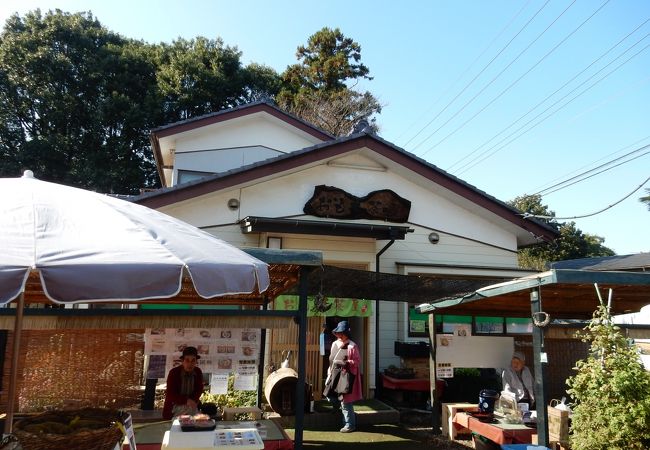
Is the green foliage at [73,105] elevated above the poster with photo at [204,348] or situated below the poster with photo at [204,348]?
above

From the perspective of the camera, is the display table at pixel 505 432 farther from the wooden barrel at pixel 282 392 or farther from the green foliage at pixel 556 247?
the green foliage at pixel 556 247

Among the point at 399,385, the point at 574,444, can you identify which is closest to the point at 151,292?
the point at 574,444

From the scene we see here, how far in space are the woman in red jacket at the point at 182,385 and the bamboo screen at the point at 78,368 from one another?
861 mm

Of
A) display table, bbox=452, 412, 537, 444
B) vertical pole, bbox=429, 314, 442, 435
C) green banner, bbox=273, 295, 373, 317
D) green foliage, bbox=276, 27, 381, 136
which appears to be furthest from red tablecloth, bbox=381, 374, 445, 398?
green foliage, bbox=276, 27, 381, 136

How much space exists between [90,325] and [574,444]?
5062 millimetres

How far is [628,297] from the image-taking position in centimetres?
A: 736

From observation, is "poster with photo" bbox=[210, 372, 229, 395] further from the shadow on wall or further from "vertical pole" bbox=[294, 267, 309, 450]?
the shadow on wall

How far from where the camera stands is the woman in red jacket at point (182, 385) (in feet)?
19.7

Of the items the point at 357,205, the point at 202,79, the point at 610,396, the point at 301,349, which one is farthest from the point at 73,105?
the point at 610,396

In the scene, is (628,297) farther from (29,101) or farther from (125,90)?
(29,101)

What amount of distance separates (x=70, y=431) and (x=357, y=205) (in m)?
8.67

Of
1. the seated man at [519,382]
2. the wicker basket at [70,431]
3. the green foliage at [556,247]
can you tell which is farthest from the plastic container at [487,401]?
the green foliage at [556,247]

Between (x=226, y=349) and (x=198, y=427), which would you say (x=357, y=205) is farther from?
(x=198, y=427)

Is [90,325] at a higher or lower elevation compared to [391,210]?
lower
